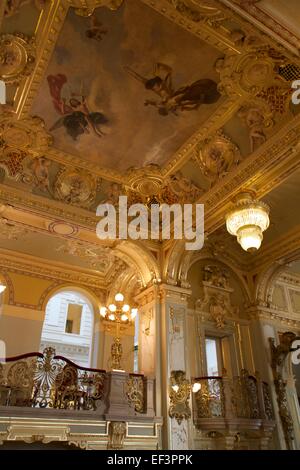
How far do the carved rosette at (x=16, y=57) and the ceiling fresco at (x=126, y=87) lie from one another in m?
0.37

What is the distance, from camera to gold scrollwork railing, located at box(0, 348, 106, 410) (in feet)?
22.6

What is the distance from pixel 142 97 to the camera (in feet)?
24.1

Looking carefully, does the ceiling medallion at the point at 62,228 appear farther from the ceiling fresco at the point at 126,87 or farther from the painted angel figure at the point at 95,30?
the painted angel figure at the point at 95,30

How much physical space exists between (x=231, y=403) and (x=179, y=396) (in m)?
1.31

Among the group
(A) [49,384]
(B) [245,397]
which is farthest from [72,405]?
(B) [245,397]

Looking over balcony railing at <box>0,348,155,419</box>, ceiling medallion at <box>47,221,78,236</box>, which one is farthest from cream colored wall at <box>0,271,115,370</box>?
balcony railing at <box>0,348,155,419</box>

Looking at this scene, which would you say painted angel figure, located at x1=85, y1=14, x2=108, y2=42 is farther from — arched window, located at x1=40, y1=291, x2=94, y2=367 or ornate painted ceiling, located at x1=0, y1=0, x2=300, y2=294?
arched window, located at x1=40, y1=291, x2=94, y2=367

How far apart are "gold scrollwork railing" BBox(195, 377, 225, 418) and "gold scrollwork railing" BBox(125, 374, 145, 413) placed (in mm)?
1440

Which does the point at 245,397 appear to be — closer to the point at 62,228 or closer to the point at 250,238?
the point at 250,238

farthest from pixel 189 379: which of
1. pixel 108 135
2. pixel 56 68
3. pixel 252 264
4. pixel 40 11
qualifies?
pixel 40 11

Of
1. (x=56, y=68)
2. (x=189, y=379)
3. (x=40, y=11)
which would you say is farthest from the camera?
(x=189, y=379)

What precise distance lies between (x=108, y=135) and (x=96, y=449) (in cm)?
641

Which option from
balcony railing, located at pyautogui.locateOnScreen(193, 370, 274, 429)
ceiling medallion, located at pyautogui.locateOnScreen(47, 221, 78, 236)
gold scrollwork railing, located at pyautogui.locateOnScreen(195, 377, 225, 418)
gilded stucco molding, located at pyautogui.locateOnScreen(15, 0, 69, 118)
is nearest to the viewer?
gilded stucco molding, located at pyautogui.locateOnScreen(15, 0, 69, 118)
